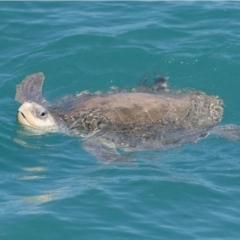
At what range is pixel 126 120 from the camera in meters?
11.9

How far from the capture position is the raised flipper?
11.7m

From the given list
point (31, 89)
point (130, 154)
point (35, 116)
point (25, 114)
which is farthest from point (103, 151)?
point (31, 89)

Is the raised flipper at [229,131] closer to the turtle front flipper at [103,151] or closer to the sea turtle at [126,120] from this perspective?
the sea turtle at [126,120]

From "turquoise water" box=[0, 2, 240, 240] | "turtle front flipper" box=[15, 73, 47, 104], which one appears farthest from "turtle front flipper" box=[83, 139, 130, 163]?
"turtle front flipper" box=[15, 73, 47, 104]

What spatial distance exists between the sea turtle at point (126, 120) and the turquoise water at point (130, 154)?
0.72ft

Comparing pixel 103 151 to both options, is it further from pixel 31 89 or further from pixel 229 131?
pixel 31 89

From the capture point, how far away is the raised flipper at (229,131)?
38.5ft

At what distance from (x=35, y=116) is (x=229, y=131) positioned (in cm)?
299

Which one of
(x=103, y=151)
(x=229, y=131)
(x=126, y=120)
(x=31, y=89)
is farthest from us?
(x=31, y=89)

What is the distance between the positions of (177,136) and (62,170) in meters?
2.01

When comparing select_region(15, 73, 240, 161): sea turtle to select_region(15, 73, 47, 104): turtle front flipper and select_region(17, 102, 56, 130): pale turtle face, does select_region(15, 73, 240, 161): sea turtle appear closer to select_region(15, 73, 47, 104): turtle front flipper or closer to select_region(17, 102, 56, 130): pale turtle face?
select_region(17, 102, 56, 130): pale turtle face

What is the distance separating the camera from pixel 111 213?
375 inches

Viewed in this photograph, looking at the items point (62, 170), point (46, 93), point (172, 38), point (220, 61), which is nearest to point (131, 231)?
point (62, 170)

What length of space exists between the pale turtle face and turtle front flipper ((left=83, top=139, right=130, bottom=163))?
2.40 ft
